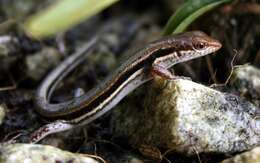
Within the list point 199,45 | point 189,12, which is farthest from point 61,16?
point 199,45

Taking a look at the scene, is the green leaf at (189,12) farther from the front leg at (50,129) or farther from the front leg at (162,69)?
the front leg at (50,129)

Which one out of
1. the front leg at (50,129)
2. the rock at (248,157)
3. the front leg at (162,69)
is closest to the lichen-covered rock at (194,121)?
the front leg at (162,69)

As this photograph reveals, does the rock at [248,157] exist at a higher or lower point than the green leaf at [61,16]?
lower

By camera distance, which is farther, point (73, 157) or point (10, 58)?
point (10, 58)

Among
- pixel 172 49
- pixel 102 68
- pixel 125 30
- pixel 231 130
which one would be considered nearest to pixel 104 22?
pixel 125 30

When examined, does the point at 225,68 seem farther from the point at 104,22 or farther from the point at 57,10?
the point at 104,22

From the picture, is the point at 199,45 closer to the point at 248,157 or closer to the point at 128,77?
the point at 128,77
